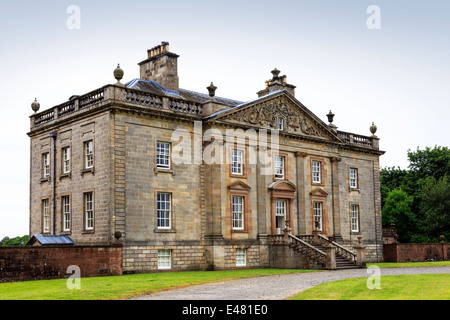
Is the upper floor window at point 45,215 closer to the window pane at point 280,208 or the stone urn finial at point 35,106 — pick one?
the stone urn finial at point 35,106

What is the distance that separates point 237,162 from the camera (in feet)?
116

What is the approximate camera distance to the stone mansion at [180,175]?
3050 centimetres

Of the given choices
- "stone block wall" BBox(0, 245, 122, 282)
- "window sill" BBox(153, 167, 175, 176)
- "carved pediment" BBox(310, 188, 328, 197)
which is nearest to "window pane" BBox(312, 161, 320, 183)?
"carved pediment" BBox(310, 188, 328, 197)

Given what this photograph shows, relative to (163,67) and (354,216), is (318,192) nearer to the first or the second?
(354,216)

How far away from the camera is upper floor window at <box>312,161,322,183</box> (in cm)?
4041

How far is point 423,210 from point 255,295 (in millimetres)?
48727

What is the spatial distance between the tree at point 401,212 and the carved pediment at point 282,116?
2758 cm

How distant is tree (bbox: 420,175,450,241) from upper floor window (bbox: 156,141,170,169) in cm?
3682

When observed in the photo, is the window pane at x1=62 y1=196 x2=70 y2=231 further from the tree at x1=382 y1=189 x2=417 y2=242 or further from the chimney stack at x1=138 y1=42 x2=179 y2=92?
the tree at x1=382 y1=189 x2=417 y2=242

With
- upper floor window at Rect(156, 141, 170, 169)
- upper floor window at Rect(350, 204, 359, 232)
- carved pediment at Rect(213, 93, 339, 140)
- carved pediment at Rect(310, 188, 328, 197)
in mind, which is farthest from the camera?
upper floor window at Rect(350, 204, 359, 232)

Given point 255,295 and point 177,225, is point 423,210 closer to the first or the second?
point 177,225

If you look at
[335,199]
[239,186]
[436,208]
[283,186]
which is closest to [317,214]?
[335,199]

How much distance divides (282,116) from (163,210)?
36.0 ft
